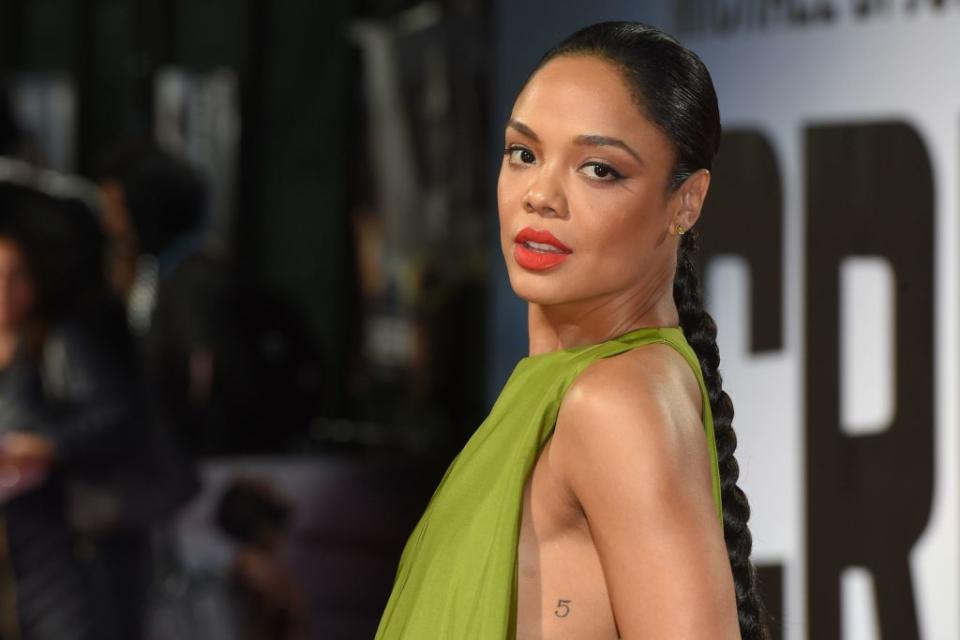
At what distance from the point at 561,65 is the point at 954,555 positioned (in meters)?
1.52

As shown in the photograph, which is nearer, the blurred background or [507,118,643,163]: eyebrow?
[507,118,643,163]: eyebrow

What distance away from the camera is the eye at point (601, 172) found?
1.22m

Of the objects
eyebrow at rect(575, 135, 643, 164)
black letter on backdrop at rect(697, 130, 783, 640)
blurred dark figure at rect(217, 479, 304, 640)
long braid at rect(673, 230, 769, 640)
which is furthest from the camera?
blurred dark figure at rect(217, 479, 304, 640)

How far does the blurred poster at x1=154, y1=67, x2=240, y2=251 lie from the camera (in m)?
4.35

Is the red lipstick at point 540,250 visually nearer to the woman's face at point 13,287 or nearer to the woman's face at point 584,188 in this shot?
the woman's face at point 584,188

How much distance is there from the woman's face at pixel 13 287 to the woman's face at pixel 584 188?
338 centimetres

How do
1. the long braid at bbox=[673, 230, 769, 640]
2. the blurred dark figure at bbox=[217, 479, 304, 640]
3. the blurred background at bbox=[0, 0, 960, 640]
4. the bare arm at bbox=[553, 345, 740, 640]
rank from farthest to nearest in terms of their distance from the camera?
the blurred dark figure at bbox=[217, 479, 304, 640], the blurred background at bbox=[0, 0, 960, 640], the long braid at bbox=[673, 230, 769, 640], the bare arm at bbox=[553, 345, 740, 640]

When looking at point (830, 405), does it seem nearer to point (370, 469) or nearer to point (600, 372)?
point (600, 372)

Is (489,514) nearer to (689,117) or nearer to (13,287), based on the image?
(689,117)

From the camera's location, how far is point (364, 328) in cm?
426

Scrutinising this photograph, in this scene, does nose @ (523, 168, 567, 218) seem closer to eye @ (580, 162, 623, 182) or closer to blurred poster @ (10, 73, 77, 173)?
eye @ (580, 162, 623, 182)

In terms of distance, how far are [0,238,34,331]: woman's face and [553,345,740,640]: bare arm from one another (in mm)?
3489

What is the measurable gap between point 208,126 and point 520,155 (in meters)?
3.24

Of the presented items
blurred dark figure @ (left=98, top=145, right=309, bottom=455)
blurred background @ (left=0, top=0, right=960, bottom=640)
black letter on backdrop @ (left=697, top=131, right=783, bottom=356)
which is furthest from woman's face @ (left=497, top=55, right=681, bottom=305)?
blurred dark figure @ (left=98, top=145, right=309, bottom=455)
